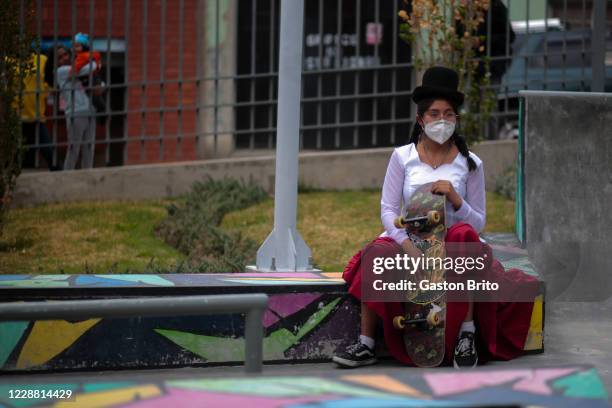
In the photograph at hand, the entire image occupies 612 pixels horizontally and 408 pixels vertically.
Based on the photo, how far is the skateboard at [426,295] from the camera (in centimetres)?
596

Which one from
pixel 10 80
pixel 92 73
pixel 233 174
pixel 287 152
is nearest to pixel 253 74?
pixel 233 174

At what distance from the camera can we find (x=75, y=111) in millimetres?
12734

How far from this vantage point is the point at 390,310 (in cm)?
609

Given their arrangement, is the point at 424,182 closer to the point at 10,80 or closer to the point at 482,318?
the point at 482,318

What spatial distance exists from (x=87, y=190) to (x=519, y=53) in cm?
470

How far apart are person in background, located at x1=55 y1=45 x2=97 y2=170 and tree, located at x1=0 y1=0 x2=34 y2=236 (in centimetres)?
268

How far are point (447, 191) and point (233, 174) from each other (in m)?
6.50

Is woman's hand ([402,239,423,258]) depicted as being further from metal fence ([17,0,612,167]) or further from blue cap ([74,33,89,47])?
blue cap ([74,33,89,47])

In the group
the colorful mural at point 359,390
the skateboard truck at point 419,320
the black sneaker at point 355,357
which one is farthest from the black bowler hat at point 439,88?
the colorful mural at point 359,390

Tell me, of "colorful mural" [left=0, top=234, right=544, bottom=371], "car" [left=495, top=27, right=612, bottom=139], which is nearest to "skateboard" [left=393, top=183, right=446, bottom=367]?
"colorful mural" [left=0, top=234, right=544, bottom=371]

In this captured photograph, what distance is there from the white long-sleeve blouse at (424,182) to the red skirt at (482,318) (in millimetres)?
77

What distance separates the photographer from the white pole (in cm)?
691

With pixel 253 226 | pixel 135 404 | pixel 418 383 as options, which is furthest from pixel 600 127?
pixel 135 404

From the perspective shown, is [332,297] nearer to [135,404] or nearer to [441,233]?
[441,233]
